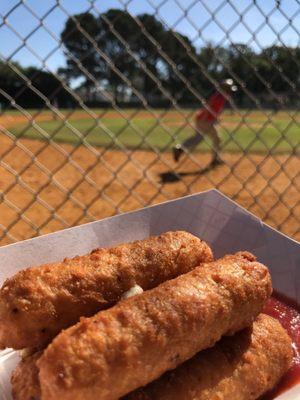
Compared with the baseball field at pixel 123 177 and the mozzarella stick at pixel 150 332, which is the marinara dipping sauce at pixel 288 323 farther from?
the baseball field at pixel 123 177

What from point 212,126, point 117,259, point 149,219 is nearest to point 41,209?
point 212,126

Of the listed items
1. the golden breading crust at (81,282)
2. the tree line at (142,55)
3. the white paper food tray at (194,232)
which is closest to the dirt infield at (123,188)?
the tree line at (142,55)

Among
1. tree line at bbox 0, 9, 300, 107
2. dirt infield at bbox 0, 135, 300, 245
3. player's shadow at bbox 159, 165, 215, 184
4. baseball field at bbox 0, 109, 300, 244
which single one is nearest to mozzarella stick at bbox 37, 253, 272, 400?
tree line at bbox 0, 9, 300, 107

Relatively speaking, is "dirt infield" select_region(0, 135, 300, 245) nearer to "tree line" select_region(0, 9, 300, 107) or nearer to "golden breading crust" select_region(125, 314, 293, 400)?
"tree line" select_region(0, 9, 300, 107)

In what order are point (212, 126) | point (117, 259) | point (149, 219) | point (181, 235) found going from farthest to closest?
1. point (212, 126)
2. point (149, 219)
3. point (181, 235)
4. point (117, 259)

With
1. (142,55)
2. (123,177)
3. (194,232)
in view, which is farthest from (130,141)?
(194,232)

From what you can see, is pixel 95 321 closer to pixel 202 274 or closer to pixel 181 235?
pixel 202 274
